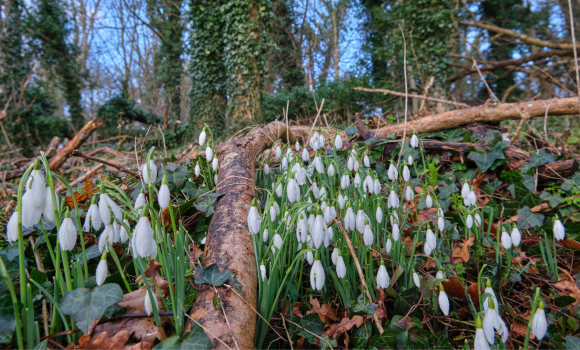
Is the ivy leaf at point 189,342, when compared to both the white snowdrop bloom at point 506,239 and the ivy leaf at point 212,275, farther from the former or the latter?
the white snowdrop bloom at point 506,239

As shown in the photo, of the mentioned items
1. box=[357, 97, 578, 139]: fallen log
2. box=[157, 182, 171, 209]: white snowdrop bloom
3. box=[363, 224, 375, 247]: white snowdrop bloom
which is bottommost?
box=[363, 224, 375, 247]: white snowdrop bloom

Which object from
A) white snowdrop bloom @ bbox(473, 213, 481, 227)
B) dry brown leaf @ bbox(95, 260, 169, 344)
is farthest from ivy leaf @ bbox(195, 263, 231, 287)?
white snowdrop bloom @ bbox(473, 213, 481, 227)

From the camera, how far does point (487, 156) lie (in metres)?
3.04

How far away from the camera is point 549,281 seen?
1741 mm

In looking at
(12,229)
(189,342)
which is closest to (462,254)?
(189,342)

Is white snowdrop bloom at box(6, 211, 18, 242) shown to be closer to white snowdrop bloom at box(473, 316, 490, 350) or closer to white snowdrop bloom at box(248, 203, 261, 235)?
white snowdrop bloom at box(248, 203, 261, 235)

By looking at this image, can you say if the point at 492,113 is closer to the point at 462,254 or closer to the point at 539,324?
the point at 462,254

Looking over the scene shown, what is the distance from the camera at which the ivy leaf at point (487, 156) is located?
3.00 m

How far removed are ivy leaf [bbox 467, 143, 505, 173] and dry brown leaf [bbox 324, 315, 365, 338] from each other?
92.8 inches

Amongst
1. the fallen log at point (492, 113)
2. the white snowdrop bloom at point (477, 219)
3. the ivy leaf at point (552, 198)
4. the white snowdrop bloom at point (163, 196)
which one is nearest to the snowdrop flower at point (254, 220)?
the white snowdrop bloom at point (163, 196)

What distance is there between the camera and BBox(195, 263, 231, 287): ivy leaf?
49.3 inches

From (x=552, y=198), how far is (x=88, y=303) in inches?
126

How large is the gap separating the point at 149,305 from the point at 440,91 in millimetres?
8459

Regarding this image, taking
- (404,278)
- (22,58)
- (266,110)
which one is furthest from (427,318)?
(22,58)
